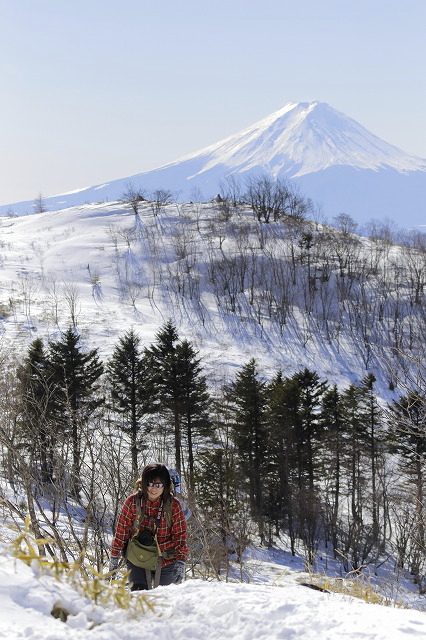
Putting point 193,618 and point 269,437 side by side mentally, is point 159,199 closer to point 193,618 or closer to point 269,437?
point 269,437

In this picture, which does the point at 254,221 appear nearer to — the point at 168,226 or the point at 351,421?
the point at 168,226

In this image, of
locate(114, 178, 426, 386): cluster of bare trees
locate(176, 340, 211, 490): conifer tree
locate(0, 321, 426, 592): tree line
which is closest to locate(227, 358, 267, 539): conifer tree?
locate(0, 321, 426, 592): tree line

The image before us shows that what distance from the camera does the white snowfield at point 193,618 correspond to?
1932 mm

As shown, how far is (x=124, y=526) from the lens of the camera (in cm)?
438

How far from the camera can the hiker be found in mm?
4246

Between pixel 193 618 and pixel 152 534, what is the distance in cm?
222

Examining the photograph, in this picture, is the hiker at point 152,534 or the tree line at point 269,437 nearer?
the hiker at point 152,534

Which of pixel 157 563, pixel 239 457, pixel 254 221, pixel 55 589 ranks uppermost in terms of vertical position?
pixel 254 221

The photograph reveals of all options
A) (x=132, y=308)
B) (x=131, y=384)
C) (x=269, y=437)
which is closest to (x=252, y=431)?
(x=269, y=437)

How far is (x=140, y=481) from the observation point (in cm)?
445

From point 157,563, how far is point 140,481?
2.20ft

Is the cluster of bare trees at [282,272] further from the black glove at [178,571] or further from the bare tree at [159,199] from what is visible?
the black glove at [178,571]

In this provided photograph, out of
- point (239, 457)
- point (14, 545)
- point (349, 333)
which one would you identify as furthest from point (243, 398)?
point (349, 333)

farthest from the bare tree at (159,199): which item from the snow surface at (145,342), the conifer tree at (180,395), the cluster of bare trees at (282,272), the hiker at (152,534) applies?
the hiker at (152,534)
